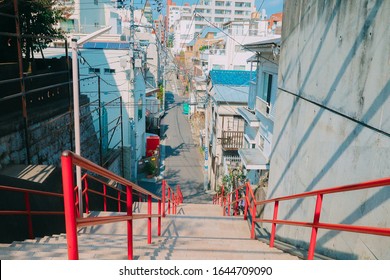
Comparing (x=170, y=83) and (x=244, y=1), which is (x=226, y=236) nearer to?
(x=170, y=83)

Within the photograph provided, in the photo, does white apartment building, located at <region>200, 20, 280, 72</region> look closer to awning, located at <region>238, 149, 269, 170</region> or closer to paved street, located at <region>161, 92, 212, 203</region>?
paved street, located at <region>161, 92, 212, 203</region>

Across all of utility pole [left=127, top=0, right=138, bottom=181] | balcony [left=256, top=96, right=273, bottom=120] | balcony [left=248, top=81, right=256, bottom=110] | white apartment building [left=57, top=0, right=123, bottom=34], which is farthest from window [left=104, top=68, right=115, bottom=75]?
balcony [left=256, top=96, right=273, bottom=120]

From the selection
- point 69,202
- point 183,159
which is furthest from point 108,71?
point 69,202

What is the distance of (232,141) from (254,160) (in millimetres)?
7164

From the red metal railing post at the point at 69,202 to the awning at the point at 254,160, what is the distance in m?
9.66

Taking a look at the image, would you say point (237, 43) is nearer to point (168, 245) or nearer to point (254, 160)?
point (254, 160)

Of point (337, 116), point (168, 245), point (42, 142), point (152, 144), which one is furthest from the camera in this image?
point (152, 144)

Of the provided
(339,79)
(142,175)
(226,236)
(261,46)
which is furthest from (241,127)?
(339,79)

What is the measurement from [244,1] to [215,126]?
60.5m

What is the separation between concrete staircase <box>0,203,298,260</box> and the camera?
371 cm

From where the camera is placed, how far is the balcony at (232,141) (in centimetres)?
1888

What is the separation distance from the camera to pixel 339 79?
4.09 meters

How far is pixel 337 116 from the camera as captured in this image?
4160 millimetres

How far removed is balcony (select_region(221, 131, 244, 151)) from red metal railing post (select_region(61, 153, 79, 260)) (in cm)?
1693
